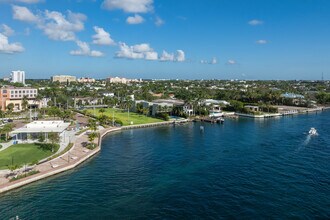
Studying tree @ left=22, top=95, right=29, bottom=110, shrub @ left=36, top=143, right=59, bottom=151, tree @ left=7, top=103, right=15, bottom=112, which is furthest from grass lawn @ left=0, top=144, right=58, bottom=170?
tree @ left=22, top=95, right=29, bottom=110

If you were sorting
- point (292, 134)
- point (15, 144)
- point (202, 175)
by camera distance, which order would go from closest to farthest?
1. point (202, 175)
2. point (15, 144)
3. point (292, 134)

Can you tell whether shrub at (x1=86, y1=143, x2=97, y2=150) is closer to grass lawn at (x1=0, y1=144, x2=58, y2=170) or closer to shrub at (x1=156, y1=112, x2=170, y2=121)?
grass lawn at (x1=0, y1=144, x2=58, y2=170)

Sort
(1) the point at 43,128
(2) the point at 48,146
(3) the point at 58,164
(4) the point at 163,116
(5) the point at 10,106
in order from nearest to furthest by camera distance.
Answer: (3) the point at 58,164 → (2) the point at 48,146 → (1) the point at 43,128 → (4) the point at 163,116 → (5) the point at 10,106

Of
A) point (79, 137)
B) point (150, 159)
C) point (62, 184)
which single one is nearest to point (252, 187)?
point (150, 159)

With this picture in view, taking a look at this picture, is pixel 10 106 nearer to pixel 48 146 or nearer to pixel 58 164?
pixel 48 146

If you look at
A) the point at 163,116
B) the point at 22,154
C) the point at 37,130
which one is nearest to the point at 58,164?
the point at 22,154

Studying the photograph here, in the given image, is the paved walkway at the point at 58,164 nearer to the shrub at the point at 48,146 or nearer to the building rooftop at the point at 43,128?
the shrub at the point at 48,146

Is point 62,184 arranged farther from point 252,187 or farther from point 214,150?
point 214,150
